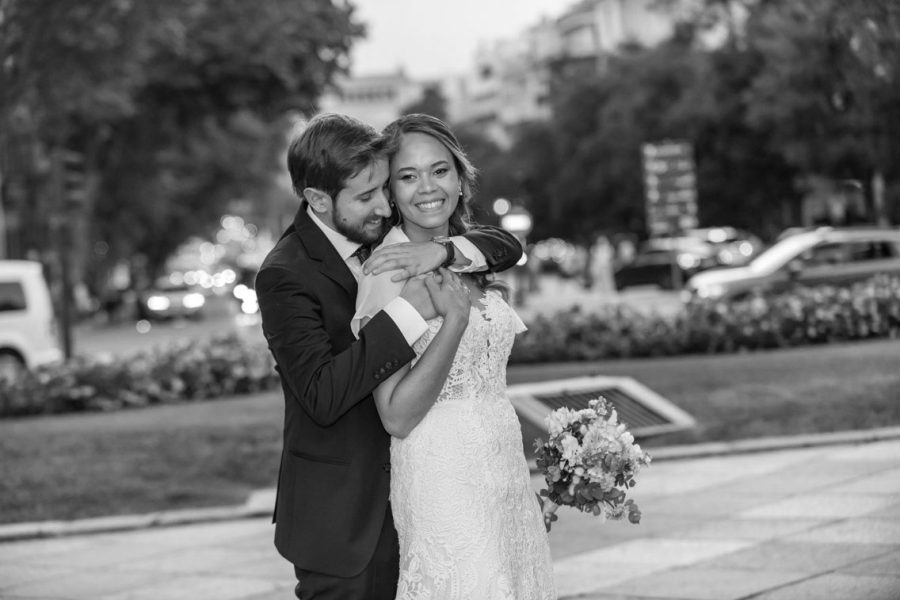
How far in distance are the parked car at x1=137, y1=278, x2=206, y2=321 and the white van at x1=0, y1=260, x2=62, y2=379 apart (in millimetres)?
28708

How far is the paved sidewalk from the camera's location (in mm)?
7215

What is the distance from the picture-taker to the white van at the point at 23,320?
957 inches

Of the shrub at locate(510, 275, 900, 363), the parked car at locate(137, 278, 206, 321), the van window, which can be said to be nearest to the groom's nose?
the shrub at locate(510, 275, 900, 363)

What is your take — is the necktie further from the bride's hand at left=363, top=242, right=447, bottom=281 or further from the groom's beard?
the bride's hand at left=363, top=242, right=447, bottom=281

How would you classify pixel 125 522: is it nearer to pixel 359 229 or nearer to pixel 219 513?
pixel 219 513

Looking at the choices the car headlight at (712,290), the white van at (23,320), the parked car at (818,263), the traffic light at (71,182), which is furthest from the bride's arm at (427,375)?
the car headlight at (712,290)

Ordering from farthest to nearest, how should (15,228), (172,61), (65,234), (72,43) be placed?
(15,228)
(172,61)
(72,43)
(65,234)

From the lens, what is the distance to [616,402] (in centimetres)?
1316

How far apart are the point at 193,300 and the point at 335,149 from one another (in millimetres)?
51086

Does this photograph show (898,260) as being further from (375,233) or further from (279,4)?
(375,233)

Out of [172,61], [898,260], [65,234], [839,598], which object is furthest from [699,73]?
[839,598]

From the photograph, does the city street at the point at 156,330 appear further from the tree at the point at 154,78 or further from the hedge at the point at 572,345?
the hedge at the point at 572,345

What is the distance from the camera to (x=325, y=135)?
410 centimetres

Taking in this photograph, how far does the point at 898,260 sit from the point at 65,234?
12.5 meters
